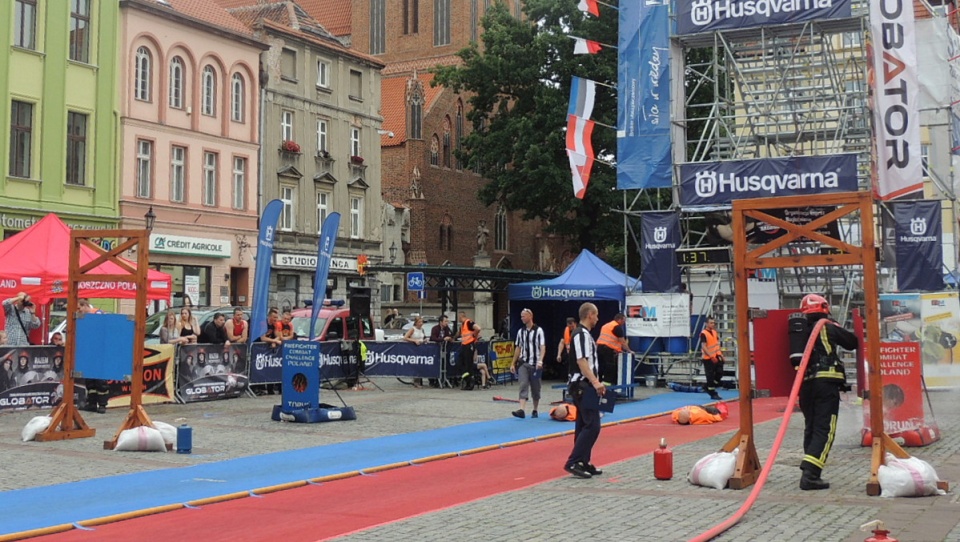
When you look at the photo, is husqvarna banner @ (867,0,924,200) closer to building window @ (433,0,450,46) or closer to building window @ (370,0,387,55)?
building window @ (433,0,450,46)

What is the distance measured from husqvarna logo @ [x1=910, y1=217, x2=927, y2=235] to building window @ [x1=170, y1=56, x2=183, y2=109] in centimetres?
2589

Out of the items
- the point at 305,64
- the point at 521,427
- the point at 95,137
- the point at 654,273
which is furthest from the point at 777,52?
the point at 305,64

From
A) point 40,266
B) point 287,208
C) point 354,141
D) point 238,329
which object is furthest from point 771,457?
point 354,141

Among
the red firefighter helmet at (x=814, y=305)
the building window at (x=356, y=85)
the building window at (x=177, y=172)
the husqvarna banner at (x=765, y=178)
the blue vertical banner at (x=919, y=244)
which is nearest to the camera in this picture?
the red firefighter helmet at (x=814, y=305)

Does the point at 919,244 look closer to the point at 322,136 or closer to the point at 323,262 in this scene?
the point at 323,262

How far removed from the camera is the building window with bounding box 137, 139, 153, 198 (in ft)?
131

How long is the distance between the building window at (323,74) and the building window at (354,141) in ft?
8.27

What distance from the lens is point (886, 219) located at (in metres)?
27.5

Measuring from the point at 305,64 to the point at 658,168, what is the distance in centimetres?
2395

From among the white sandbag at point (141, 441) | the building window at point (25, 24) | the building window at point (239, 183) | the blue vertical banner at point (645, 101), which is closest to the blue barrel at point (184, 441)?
the white sandbag at point (141, 441)

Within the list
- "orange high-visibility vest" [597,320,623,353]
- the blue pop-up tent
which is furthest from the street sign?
"orange high-visibility vest" [597,320,623,353]

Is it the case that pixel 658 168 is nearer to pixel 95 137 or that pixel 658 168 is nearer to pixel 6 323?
pixel 6 323

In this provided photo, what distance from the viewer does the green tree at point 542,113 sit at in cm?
4378

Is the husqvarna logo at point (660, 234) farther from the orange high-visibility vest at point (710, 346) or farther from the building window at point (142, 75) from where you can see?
the building window at point (142, 75)
